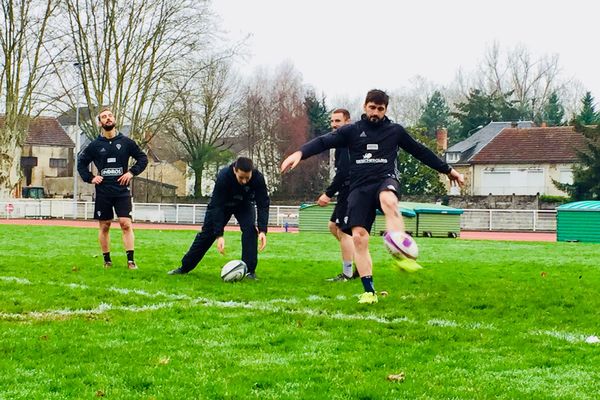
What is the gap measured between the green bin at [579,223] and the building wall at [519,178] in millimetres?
36151

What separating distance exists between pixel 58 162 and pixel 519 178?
48933mm

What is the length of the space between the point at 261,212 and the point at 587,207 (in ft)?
60.8

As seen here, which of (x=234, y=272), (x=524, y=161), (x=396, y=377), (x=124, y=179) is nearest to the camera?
(x=396, y=377)

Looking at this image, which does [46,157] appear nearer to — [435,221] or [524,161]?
[524,161]

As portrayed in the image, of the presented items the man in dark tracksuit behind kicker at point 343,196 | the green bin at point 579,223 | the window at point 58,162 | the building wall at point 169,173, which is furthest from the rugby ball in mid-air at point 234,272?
the window at point 58,162

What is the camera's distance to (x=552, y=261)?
48.4ft

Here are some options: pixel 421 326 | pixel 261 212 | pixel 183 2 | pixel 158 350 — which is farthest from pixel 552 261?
pixel 183 2

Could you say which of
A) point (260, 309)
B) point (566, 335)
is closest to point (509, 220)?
point (260, 309)

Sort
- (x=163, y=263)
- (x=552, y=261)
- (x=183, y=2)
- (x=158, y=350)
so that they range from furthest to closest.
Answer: (x=183, y=2), (x=552, y=261), (x=163, y=263), (x=158, y=350)

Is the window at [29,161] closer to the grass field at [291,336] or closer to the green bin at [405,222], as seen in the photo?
the green bin at [405,222]

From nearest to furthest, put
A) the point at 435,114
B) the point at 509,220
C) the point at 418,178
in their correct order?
the point at 509,220, the point at 418,178, the point at 435,114

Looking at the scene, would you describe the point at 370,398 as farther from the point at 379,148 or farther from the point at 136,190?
the point at 136,190

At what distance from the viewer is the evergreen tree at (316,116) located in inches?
2734

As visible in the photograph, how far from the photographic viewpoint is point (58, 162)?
277ft
